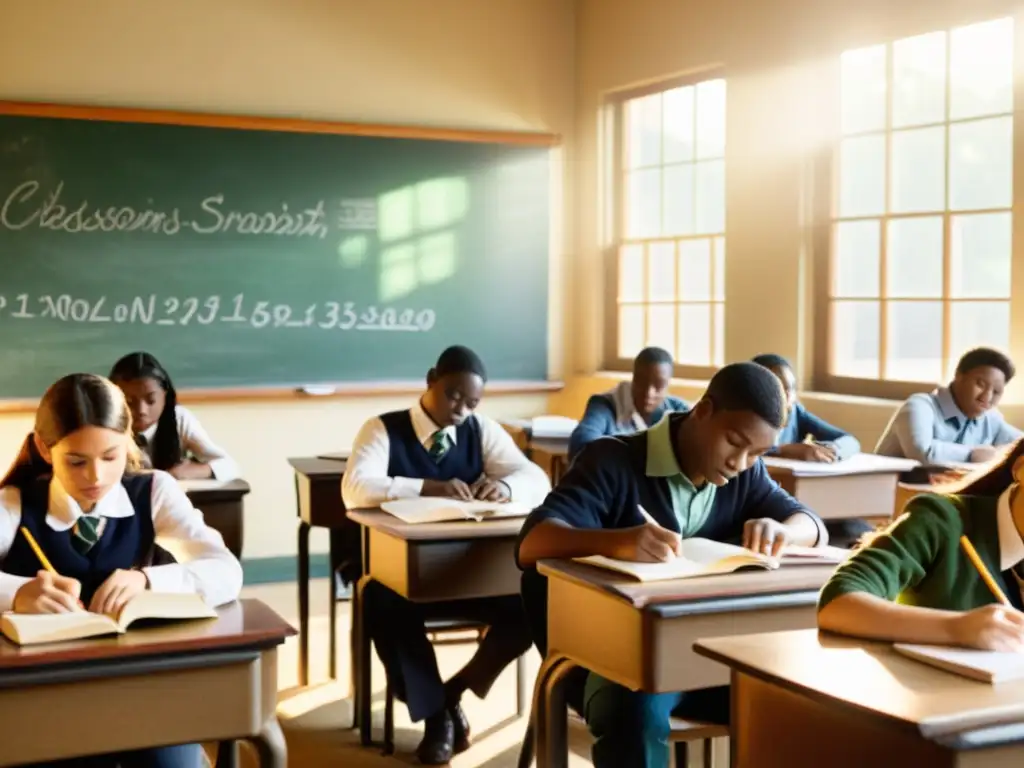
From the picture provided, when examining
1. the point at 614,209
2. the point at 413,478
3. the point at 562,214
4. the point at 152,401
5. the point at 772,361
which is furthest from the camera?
the point at 562,214

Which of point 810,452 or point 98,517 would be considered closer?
point 98,517

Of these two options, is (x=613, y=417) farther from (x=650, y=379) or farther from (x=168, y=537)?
(x=168, y=537)

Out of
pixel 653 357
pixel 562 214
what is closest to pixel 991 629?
pixel 653 357

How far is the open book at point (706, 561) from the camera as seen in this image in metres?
2.51

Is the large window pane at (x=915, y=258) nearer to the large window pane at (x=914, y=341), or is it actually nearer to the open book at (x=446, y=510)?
the large window pane at (x=914, y=341)

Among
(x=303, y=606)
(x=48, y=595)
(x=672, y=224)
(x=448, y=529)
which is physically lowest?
(x=303, y=606)

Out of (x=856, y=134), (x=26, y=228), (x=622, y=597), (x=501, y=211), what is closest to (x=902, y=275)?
(x=856, y=134)

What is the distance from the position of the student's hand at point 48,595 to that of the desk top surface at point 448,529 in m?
1.22

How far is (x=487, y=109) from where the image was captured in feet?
22.1

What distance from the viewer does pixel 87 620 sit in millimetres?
2121

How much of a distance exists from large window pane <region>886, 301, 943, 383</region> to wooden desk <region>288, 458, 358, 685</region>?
2.19m

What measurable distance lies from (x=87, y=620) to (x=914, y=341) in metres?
3.79

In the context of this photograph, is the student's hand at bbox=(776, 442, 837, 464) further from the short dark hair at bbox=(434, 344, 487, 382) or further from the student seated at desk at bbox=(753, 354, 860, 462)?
the short dark hair at bbox=(434, 344, 487, 382)

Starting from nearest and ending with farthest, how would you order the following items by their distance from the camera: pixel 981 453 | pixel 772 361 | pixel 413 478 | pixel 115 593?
pixel 115 593 < pixel 413 478 < pixel 981 453 < pixel 772 361
